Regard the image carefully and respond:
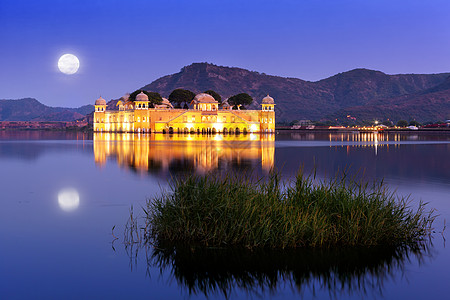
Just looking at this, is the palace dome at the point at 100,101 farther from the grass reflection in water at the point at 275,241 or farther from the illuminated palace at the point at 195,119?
the grass reflection in water at the point at 275,241

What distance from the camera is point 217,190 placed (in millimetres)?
10570

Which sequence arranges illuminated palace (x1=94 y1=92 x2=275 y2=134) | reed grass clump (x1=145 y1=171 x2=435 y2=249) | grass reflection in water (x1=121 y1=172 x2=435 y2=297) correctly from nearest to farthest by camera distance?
grass reflection in water (x1=121 y1=172 x2=435 y2=297)
reed grass clump (x1=145 y1=171 x2=435 y2=249)
illuminated palace (x1=94 y1=92 x2=275 y2=134)

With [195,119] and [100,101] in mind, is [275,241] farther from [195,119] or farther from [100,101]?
[100,101]

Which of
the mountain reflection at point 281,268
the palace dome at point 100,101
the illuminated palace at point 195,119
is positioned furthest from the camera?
the palace dome at point 100,101

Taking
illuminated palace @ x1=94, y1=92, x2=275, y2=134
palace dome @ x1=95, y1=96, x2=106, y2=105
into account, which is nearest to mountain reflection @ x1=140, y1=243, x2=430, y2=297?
illuminated palace @ x1=94, y1=92, x2=275, y2=134

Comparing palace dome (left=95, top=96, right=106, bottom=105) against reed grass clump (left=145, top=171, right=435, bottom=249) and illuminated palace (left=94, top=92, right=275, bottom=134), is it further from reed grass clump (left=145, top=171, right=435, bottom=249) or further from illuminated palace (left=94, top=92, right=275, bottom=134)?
reed grass clump (left=145, top=171, right=435, bottom=249)

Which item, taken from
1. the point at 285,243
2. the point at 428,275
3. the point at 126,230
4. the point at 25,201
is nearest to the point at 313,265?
the point at 285,243

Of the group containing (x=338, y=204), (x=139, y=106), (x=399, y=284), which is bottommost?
(x=399, y=284)

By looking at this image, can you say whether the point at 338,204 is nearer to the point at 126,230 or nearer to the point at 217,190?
the point at 217,190

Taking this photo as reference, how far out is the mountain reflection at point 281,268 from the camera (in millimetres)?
8094

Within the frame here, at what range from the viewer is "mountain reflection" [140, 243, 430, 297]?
8094 millimetres

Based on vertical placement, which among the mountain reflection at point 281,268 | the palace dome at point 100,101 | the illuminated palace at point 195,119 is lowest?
the mountain reflection at point 281,268

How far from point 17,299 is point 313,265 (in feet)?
17.8

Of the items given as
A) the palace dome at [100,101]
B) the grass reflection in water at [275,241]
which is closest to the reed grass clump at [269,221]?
the grass reflection in water at [275,241]
